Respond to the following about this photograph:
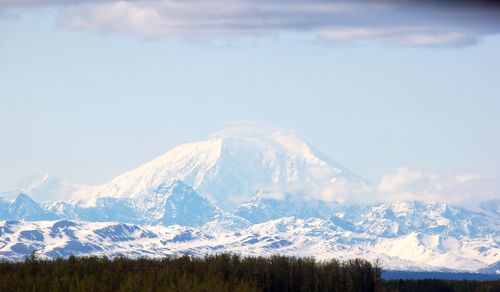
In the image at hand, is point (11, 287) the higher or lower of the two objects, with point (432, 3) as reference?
lower

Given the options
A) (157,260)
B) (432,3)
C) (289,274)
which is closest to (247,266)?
(289,274)

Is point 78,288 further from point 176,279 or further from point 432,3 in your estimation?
point 432,3

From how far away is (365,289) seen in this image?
38.7 meters

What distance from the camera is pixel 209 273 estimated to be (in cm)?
3816

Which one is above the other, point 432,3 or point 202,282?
point 432,3

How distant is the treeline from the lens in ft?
114

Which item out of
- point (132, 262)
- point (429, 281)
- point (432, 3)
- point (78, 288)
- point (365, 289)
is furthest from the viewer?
point (429, 281)

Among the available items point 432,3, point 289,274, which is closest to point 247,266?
point 289,274

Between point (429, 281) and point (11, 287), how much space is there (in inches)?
664

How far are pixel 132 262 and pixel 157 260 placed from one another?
1265mm

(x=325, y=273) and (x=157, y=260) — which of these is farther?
(x=157, y=260)

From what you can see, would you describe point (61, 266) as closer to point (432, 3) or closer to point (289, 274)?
point (289, 274)

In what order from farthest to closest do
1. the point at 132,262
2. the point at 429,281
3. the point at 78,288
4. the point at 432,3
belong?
the point at 429,281
the point at 132,262
the point at 78,288
the point at 432,3

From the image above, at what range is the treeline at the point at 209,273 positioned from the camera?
34.6 metres
